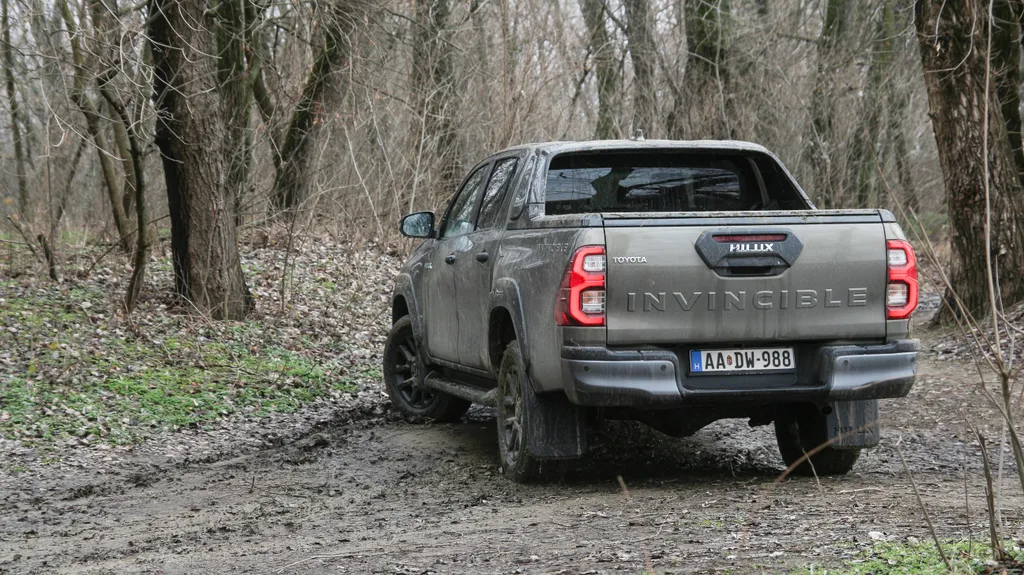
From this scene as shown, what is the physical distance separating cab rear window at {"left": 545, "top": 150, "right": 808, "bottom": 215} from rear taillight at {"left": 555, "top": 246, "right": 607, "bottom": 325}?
145 cm

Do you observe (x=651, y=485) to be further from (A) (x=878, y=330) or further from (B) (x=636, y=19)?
(B) (x=636, y=19)

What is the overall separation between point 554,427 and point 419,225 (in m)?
2.76

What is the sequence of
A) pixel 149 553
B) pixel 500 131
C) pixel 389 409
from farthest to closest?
pixel 500 131 → pixel 389 409 → pixel 149 553

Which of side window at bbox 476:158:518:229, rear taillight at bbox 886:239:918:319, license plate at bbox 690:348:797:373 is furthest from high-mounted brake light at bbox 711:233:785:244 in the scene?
side window at bbox 476:158:518:229

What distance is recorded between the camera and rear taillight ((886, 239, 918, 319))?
5.87m

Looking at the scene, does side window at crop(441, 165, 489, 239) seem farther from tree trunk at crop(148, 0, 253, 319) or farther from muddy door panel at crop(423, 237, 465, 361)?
tree trunk at crop(148, 0, 253, 319)

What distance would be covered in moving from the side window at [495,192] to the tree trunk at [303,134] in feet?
32.7

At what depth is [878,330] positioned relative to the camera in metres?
5.93

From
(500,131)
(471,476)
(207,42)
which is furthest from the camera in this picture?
(500,131)

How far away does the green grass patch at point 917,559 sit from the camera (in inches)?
151

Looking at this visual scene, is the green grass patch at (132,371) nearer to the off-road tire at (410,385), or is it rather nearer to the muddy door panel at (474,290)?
the off-road tire at (410,385)

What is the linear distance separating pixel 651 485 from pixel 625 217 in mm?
1655

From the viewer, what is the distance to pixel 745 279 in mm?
5750

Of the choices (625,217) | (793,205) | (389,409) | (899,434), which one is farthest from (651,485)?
(389,409)
